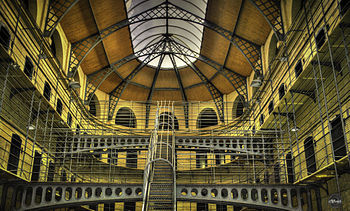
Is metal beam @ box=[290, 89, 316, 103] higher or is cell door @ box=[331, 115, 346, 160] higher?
metal beam @ box=[290, 89, 316, 103]

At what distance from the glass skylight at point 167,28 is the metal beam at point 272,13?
11.2 ft

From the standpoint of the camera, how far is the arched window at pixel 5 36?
885 centimetres

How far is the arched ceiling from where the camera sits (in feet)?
46.3

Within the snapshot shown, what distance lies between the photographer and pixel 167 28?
1853 centimetres

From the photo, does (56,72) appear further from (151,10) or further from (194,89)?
(194,89)

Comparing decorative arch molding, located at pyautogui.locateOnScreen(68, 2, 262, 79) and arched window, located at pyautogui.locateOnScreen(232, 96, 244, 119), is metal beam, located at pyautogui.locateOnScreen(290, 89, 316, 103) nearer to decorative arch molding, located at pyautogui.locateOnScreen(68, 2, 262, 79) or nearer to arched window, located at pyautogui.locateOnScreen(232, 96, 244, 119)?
decorative arch molding, located at pyautogui.locateOnScreen(68, 2, 262, 79)

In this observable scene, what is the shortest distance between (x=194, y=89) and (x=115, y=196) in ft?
42.1

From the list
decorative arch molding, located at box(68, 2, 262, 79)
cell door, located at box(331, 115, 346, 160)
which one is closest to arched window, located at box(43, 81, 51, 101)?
decorative arch molding, located at box(68, 2, 262, 79)

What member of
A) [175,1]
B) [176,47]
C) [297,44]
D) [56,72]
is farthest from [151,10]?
[297,44]

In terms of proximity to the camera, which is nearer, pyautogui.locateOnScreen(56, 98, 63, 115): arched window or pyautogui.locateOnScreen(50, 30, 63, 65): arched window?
pyautogui.locateOnScreen(50, 30, 63, 65): arched window

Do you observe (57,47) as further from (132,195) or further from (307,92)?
(307,92)

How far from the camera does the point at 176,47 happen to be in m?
18.9

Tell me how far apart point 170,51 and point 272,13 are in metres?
7.91

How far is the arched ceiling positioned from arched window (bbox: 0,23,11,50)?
4.60 m
